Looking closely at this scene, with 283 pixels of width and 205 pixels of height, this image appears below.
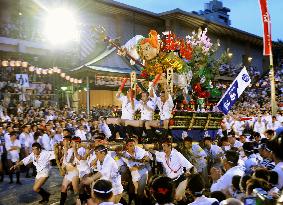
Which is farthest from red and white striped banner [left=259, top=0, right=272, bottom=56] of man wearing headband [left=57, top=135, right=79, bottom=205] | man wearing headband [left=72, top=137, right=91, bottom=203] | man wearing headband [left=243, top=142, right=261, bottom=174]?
man wearing headband [left=57, top=135, right=79, bottom=205]

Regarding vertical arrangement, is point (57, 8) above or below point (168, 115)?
above

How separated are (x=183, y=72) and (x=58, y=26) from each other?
1345cm

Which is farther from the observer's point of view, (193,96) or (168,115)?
(193,96)

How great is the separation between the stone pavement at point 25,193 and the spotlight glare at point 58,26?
11.0m

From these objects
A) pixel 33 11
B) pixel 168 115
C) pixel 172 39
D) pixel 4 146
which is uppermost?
pixel 33 11

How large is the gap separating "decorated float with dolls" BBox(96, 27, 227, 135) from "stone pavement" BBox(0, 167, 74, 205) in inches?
134

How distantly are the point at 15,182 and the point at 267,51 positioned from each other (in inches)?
412

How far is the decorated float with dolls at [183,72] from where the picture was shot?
31.7 ft

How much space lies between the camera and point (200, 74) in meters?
10.5

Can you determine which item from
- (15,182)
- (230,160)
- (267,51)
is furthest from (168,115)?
(267,51)

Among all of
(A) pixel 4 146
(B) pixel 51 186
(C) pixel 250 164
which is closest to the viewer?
(C) pixel 250 164

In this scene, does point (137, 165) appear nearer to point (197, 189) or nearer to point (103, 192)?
point (197, 189)

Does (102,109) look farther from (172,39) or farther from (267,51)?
(172,39)

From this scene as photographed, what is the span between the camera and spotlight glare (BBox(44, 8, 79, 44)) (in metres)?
21.5
